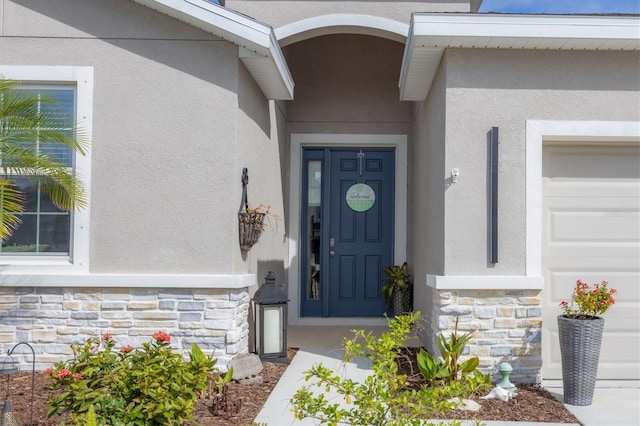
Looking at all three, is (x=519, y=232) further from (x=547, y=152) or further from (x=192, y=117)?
(x=192, y=117)

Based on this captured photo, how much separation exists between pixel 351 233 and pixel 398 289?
1.14 metres

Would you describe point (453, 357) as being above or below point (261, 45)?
below

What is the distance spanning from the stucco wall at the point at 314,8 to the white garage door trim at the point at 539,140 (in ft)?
9.93

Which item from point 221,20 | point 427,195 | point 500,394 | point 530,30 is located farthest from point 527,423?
point 221,20

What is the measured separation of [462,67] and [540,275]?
2032mm

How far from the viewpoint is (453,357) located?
483 cm

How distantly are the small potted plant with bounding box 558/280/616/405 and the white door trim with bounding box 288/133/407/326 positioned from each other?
380 cm

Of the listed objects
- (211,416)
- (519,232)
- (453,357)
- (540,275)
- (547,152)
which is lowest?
(211,416)

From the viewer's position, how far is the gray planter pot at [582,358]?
4.62 m

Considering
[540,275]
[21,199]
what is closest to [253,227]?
[21,199]

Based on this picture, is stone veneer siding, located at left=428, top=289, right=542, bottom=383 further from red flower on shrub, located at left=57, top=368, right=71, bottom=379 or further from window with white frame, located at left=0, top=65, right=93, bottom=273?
window with white frame, located at left=0, top=65, right=93, bottom=273

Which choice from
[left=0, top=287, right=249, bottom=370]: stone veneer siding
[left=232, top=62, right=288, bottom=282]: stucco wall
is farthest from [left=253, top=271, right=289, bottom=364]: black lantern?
[left=0, top=287, right=249, bottom=370]: stone veneer siding

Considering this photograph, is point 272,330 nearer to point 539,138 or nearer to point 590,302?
point 590,302

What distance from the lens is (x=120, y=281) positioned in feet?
17.7
